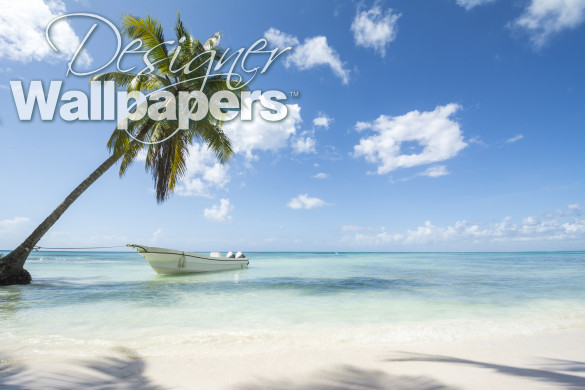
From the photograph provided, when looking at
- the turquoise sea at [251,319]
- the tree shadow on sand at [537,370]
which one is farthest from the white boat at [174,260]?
the tree shadow on sand at [537,370]

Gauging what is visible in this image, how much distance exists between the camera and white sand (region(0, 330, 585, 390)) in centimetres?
261

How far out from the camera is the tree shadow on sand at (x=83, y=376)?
258 centimetres

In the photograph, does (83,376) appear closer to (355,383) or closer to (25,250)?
(355,383)

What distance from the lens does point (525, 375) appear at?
9.15 ft

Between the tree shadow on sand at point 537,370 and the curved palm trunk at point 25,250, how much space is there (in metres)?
11.2

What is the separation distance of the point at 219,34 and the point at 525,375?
1431 centimetres

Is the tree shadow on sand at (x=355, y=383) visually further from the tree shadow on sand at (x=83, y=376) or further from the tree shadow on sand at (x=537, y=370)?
the tree shadow on sand at (x=83, y=376)

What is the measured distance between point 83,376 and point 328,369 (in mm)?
2421

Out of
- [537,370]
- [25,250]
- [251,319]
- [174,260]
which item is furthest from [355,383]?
[174,260]

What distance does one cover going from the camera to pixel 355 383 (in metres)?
2.65

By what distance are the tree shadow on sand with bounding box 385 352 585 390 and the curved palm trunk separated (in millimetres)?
11194

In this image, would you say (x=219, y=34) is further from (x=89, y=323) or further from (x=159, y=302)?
(x=89, y=323)

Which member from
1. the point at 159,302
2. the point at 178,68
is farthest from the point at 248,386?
the point at 178,68

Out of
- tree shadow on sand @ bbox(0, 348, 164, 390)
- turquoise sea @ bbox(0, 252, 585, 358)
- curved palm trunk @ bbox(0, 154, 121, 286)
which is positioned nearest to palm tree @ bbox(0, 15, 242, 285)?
curved palm trunk @ bbox(0, 154, 121, 286)
